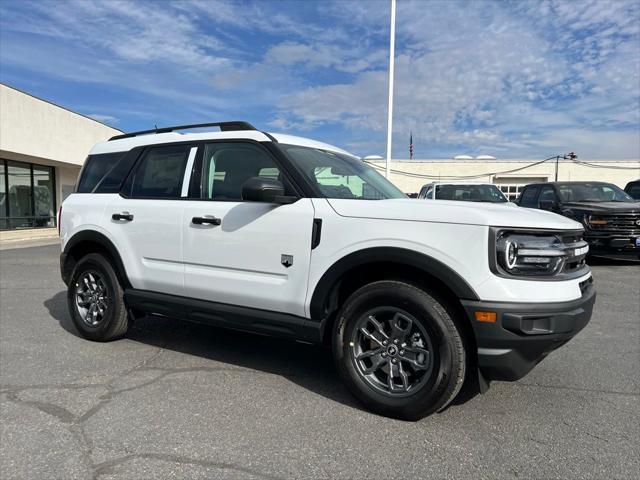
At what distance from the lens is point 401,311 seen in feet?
10.3

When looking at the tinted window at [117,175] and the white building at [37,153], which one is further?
the white building at [37,153]

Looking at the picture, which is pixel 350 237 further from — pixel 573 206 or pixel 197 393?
pixel 573 206

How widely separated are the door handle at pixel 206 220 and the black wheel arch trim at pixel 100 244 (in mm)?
1064

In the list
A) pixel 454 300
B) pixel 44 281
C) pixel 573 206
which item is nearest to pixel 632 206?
pixel 573 206

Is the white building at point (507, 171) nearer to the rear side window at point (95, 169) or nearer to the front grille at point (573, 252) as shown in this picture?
the rear side window at point (95, 169)

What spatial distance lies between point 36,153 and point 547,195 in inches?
713

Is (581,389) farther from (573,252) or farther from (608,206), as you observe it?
(608,206)

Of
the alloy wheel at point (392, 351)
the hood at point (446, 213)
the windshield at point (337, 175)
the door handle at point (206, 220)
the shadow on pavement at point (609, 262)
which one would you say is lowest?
the shadow on pavement at point (609, 262)

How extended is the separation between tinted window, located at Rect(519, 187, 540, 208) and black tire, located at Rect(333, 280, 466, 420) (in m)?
10.4

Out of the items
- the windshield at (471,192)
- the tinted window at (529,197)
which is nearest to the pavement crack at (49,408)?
the windshield at (471,192)

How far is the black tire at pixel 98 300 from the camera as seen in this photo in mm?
4668

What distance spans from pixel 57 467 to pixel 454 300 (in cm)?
244

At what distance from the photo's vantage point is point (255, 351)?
4.61m

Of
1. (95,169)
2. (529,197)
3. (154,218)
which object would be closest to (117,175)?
(95,169)
